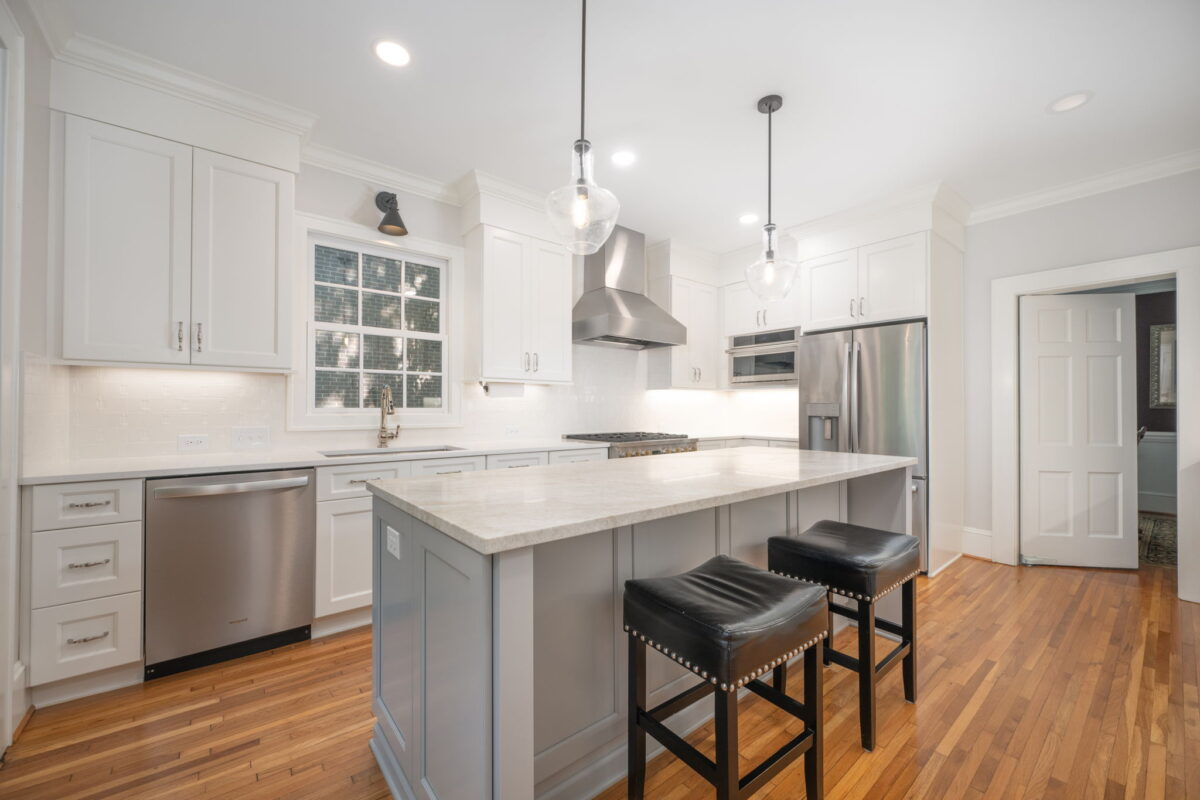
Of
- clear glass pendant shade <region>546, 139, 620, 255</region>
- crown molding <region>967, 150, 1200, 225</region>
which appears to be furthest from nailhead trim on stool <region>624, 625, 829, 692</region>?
crown molding <region>967, 150, 1200, 225</region>

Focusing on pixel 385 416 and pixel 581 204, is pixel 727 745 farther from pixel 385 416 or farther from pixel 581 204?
pixel 385 416

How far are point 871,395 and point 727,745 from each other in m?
3.17

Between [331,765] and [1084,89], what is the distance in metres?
4.34

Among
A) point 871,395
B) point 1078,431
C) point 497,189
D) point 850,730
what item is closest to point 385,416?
point 497,189

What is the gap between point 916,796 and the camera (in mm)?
1476

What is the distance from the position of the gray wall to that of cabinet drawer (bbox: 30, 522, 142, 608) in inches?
205

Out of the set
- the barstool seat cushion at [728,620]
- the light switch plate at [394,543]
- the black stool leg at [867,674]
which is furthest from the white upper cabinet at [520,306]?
the black stool leg at [867,674]

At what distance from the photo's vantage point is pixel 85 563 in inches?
77.5

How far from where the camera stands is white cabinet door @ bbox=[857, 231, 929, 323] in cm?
350

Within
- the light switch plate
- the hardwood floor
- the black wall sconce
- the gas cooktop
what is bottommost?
the hardwood floor

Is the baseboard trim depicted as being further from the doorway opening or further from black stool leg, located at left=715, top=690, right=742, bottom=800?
black stool leg, located at left=715, top=690, right=742, bottom=800

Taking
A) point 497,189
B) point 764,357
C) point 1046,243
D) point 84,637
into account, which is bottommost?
point 84,637

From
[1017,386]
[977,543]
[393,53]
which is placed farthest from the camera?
[977,543]

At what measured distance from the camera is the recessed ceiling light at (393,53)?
2.14 meters
